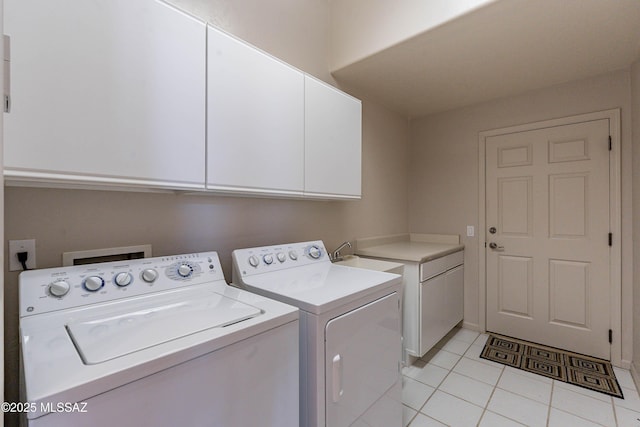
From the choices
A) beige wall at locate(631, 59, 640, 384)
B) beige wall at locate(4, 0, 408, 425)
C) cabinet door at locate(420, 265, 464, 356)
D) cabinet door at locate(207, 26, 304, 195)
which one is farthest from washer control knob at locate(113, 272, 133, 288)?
beige wall at locate(631, 59, 640, 384)

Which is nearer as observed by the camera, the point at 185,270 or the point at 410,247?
the point at 185,270

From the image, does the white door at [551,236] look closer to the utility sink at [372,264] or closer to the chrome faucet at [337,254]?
the utility sink at [372,264]

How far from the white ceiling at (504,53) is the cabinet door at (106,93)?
1.48 metres

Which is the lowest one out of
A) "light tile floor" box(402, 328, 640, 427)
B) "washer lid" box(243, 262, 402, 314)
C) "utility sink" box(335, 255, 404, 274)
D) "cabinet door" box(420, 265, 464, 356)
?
"light tile floor" box(402, 328, 640, 427)

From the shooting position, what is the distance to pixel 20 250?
1.07 metres

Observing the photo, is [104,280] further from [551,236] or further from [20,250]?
[551,236]

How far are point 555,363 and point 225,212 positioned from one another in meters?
2.83

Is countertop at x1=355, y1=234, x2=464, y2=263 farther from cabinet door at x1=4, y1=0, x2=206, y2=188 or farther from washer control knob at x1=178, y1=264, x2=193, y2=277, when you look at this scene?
cabinet door at x1=4, y1=0, x2=206, y2=188

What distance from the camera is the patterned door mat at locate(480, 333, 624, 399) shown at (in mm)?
2082

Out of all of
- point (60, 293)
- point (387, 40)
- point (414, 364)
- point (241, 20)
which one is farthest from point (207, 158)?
point (414, 364)

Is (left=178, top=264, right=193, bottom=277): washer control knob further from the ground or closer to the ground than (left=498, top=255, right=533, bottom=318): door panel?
further from the ground

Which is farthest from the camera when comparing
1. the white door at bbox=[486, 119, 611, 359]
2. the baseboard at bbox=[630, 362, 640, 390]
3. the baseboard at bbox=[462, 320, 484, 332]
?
the baseboard at bbox=[462, 320, 484, 332]

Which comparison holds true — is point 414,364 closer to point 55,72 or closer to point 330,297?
point 330,297

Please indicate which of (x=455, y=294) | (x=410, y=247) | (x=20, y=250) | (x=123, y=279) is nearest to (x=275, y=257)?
(x=123, y=279)
